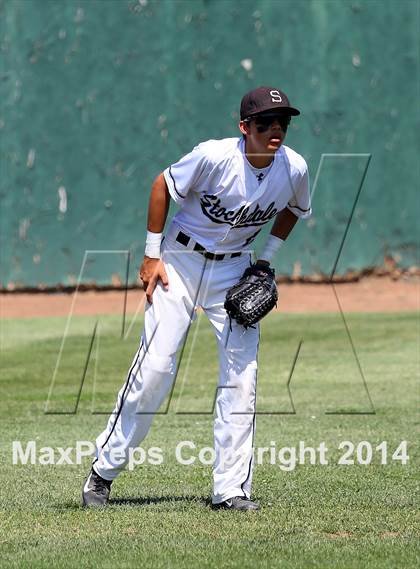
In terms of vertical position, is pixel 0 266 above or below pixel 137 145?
below

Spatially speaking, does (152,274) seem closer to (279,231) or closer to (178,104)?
(279,231)

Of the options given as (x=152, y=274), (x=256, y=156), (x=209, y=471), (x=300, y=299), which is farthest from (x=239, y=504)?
(x=300, y=299)

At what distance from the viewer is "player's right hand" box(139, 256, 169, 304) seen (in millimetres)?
5727

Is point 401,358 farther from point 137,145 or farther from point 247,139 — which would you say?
point 247,139

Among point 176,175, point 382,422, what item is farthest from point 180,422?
point 176,175

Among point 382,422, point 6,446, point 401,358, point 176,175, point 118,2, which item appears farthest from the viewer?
point 118,2

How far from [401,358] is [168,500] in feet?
20.5

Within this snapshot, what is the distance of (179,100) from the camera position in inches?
609

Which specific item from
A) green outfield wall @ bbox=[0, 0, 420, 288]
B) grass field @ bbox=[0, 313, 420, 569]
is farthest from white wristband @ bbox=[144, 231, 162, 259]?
green outfield wall @ bbox=[0, 0, 420, 288]

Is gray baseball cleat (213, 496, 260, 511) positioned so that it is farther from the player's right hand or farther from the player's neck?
the player's neck

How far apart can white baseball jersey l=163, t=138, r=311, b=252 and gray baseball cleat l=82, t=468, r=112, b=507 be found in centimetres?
125

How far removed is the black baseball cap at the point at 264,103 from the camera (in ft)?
18.2

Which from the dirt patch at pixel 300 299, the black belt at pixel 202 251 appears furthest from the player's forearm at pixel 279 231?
the dirt patch at pixel 300 299

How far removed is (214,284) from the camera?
5.79m
